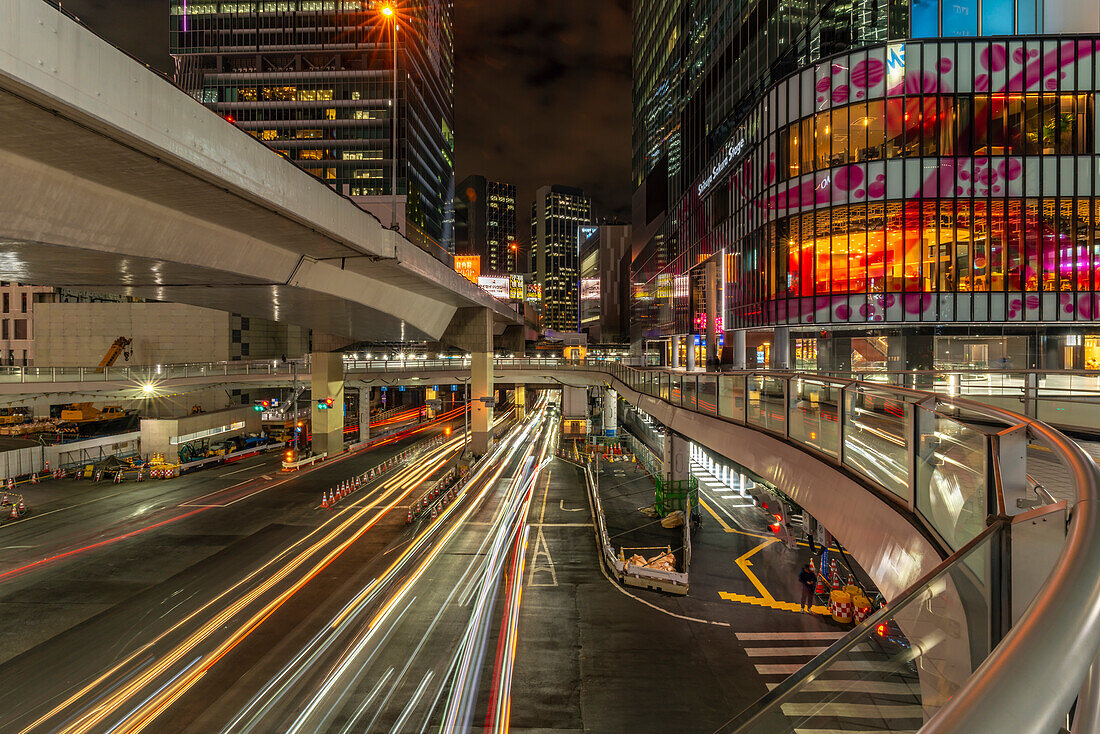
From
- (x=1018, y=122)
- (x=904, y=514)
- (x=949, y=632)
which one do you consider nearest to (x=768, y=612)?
(x=904, y=514)

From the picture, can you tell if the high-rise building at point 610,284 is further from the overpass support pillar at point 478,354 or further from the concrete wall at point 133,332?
the overpass support pillar at point 478,354

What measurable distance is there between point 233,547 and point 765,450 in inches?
767

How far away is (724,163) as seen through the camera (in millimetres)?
43812

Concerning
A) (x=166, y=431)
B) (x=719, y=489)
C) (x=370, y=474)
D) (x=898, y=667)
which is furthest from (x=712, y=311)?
(x=898, y=667)

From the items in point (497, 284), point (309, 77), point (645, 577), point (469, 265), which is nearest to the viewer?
point (645, 577)

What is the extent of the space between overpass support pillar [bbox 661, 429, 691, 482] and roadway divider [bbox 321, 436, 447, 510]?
17.0 m

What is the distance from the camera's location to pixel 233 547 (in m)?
20.5

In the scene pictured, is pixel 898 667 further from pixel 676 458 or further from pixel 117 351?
pixel 117 351

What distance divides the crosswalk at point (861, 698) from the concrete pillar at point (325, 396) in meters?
40.9

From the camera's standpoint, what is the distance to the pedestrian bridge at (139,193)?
23.8 feet

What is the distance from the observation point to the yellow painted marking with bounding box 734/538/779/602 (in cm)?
1768

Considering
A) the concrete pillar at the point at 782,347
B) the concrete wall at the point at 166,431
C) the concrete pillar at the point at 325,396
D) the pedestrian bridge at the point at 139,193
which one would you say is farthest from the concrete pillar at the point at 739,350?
the concrete wall at the point at 166,431

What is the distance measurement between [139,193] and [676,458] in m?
24.4

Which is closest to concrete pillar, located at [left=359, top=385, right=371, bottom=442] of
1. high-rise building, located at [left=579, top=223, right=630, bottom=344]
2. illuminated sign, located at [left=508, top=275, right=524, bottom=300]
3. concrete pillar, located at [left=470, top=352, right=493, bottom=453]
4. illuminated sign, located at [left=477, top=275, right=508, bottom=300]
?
concrete pillar, located at [left=470, top=352, right=493, bottom=453]
